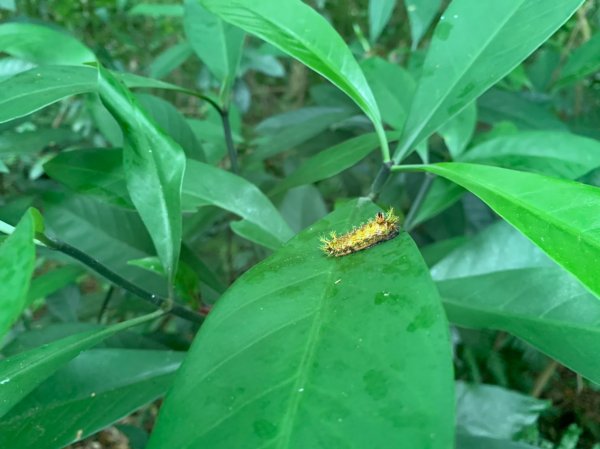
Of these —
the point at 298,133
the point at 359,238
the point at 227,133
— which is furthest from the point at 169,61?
the point at 359,238

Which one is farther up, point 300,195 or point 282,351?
point 282,351

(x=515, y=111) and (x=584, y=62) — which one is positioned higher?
(x=584, y=62)

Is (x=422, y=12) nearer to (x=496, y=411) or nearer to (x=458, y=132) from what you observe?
(x=458, y=132)

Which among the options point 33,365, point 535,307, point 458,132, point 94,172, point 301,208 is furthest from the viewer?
point 301,208

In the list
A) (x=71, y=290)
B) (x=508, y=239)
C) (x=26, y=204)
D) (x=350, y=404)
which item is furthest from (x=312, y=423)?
(x=71, y=290)

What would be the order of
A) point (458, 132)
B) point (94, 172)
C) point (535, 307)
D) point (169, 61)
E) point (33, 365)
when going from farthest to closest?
1. point (169, 61)
2. point (458, 132)
3. point (94, 172)
4. point (535, 307)
5. point (33, 365)

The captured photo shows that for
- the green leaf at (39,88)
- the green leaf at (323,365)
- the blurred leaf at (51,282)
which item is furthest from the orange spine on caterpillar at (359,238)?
the blurred leaf at (51,282)

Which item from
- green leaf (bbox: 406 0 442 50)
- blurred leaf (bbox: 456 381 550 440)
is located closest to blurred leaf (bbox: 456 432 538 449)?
blurred leaf (bbox: 456 381 550 440)

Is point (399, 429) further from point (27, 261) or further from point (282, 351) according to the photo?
point (27, 261)
